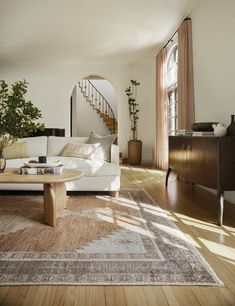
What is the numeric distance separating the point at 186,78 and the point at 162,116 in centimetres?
208

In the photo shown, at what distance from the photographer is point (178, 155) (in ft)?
13.5

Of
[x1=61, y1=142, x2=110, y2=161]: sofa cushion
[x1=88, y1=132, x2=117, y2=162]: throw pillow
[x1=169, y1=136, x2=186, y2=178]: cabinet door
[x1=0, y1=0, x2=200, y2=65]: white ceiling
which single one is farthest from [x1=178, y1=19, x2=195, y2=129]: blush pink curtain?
[x1=61, y1=142, x2=110, y2=161]: sofa cushion

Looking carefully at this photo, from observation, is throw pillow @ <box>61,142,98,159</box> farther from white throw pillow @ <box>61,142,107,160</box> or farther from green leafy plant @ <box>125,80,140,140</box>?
green leafy plant @ <box>125,80,140,140</box>

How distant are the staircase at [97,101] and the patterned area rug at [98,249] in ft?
28.8

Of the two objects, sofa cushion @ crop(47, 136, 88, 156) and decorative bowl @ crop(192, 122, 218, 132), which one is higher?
decorative bowl @ crop(192, 122, 218, 132)

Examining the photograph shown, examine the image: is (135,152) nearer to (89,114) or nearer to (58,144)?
(58,144)

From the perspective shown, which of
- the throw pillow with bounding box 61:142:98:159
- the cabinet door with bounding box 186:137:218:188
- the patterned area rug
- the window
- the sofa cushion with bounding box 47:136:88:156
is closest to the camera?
the patterned area rug

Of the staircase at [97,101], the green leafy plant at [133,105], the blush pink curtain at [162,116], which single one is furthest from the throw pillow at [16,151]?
the staircase at [97,101]

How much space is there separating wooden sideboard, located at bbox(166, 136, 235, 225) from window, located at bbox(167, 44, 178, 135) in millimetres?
2877

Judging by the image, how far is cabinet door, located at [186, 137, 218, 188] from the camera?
292 centimetres

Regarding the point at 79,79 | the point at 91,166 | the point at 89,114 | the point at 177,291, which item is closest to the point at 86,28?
the point at 79,79

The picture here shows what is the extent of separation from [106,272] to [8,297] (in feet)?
1.78

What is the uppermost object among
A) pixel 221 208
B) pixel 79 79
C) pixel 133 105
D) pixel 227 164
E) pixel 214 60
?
pixel 79 79

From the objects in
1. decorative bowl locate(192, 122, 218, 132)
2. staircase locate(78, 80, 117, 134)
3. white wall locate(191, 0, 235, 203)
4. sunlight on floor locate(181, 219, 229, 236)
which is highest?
staircase locate(78, 80, 117, 134)
